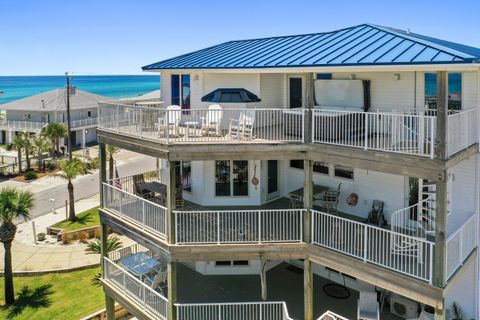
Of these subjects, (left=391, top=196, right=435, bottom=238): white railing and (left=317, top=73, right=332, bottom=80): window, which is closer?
(left=391, top=196, right=435, bottom=238): white railing

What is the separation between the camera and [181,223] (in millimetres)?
17797

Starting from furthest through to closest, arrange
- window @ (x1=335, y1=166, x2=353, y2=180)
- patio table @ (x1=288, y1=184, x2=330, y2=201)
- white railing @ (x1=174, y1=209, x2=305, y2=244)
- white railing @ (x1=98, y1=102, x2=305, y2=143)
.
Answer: window @ (x1=335, y1=166, x2=353, y2=180) < patio table @ (x1=288, y1=184, x2=330, y2=201) < white railing @ (x1=174, y1=209, x2=305, y2=244) < white railing @ (x1=98, y1=102, x2=305, y2=143)

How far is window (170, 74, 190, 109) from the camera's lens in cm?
2145

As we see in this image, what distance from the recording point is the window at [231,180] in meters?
19.7

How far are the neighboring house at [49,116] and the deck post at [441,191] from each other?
6206 cm

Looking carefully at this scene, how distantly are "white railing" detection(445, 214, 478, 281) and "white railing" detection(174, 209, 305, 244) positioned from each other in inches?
183

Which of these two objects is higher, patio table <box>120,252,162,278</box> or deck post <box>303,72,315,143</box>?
deck post <box>303,72,315,143</box>

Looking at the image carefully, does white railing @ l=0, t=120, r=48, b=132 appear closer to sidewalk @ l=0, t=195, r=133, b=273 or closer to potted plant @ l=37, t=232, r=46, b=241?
sidewalk @ l=0, t=195, r=133, b=273

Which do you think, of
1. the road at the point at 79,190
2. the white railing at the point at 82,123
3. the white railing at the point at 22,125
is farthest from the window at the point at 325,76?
the white railing at the point at 22,125

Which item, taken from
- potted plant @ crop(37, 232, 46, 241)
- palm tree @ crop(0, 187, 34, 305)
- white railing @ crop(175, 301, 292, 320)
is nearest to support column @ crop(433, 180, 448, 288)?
white railing @ crop(175, 301, 292, 320)

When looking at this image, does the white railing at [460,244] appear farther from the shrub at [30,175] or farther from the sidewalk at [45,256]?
the shrub at [30,175]

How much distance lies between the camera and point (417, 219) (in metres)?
16.0

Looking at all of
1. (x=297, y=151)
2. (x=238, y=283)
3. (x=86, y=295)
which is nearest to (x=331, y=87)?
(x=297, y=151)

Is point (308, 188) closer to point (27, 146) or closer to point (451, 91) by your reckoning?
point (451, 91)
